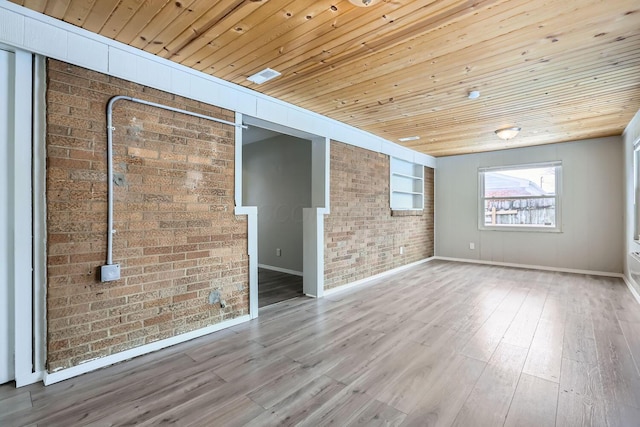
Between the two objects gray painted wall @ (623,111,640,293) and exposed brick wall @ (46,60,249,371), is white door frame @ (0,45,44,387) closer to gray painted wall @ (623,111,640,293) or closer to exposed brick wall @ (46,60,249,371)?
exposed brick wall @ (46,60,249,371)

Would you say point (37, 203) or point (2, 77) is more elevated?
point (2, 77)

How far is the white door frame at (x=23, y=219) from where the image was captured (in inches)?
77.7

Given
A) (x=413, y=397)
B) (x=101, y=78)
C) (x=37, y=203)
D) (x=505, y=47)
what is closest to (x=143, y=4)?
(x=101, y=78)

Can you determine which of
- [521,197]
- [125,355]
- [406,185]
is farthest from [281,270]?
[521,197]

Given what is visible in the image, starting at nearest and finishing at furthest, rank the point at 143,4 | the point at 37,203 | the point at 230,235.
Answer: the point at 143,4 < the point at 37,203 < the point at 230,235

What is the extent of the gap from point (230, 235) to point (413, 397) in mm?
2120

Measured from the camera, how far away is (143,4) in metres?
1.90

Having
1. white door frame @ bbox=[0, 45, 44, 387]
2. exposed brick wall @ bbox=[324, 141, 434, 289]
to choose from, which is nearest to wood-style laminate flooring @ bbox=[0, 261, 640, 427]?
white door frame @ bbox=[0, 45, 44, 387]

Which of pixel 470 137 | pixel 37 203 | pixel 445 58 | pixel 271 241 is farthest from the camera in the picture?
pixel 271 241

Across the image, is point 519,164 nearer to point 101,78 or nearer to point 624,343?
point 624,343

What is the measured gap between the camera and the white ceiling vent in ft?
9.25

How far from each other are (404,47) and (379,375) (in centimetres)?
250

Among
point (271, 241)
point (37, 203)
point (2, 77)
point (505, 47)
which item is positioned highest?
point (505, 47)

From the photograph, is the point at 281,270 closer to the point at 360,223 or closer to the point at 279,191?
the point at 279,191
